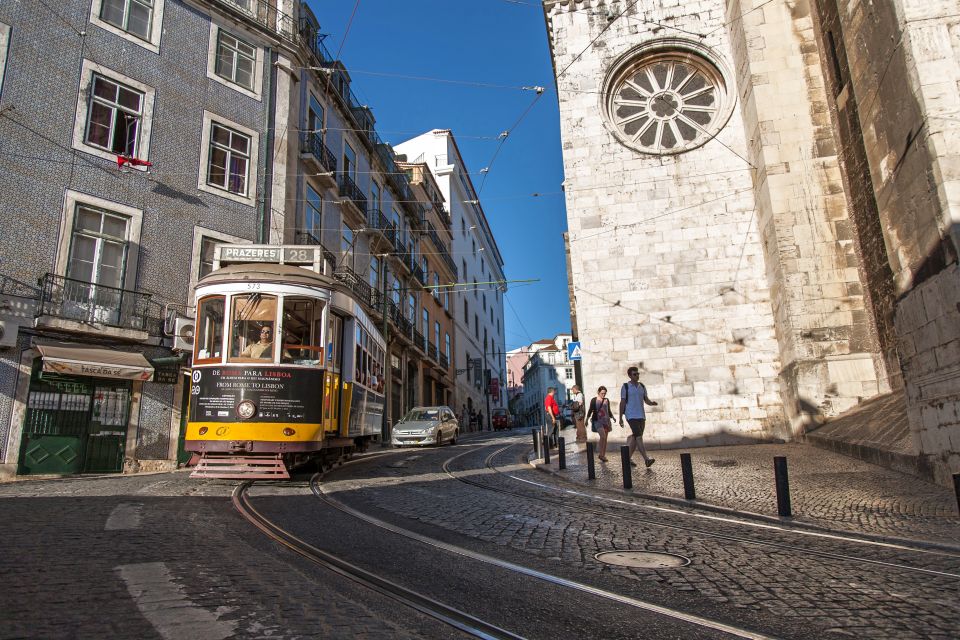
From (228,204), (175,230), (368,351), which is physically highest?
(228,204)

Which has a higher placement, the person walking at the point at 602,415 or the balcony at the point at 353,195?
the balcony at the point at 353,195

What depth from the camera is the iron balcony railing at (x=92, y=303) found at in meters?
12.4

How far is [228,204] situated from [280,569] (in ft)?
47.2

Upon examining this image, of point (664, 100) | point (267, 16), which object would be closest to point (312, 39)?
point (267, 16)

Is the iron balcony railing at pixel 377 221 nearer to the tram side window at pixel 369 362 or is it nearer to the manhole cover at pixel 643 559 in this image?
the tram side window at pixel 369 362

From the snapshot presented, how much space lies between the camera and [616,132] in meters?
15.9

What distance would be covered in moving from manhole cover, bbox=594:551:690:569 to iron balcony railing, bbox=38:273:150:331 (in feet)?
40.7

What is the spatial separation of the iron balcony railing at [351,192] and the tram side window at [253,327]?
14.3m

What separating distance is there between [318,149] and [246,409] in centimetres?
1403

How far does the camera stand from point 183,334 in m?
14.3

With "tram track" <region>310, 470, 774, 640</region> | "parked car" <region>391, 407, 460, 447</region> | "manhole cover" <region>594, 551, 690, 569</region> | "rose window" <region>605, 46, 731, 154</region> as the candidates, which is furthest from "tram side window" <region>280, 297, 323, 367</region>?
"parked car" <region>391, 407, 460, 447</region>

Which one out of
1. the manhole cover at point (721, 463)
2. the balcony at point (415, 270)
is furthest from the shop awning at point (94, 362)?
the balcony at point (415, 270)

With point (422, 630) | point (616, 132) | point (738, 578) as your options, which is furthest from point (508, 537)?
point (616, 132)

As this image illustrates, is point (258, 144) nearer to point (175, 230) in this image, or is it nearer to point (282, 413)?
point (175, 230)
